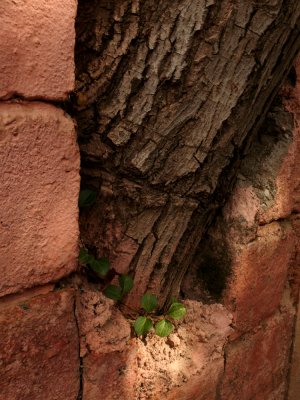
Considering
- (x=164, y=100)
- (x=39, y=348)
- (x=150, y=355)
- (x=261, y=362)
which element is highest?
(x=164, y=100)

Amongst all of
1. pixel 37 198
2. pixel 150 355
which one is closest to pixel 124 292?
pixel 150 355

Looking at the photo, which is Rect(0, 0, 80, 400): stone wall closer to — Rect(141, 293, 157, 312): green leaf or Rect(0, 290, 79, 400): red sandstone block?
Rect(0, 290, 79, 400): red sandstone block

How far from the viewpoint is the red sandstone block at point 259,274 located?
165 cm

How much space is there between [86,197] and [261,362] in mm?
1042

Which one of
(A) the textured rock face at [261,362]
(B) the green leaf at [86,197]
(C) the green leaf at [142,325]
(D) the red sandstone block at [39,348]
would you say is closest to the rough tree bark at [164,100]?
(B) the green leaf at [86,197]

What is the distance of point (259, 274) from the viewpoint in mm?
1718

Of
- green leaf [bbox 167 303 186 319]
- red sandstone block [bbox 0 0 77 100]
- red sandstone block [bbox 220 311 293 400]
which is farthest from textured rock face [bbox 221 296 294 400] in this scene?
red sandstone block [bbox 0 0 77 100]

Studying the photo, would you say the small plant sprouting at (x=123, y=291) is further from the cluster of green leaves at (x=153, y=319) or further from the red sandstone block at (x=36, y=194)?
the red sandstone block at (x=36, y=194)

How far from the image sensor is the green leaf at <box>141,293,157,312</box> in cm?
142

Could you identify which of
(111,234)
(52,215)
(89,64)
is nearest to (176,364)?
(111,234)

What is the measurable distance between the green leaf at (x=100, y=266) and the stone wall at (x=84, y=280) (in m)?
0.05

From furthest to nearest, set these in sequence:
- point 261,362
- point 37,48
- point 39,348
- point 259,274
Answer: point 261,362, point 259,274, point 39,348, point 37,48

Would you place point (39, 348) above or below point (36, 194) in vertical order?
below

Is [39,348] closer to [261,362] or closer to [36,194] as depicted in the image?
[36,194]
